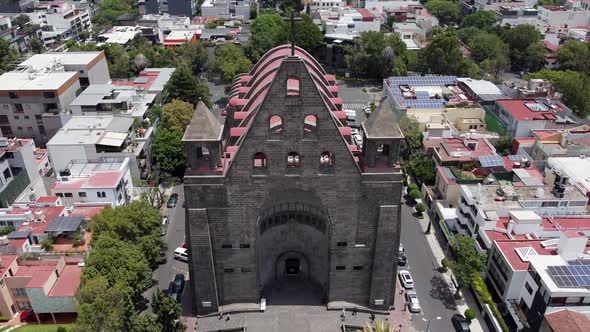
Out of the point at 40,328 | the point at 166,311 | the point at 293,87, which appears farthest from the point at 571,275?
the point at 40,328

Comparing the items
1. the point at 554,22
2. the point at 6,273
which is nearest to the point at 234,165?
the point at 6,273

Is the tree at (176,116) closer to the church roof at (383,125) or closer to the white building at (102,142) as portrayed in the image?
the white building at (102,142)

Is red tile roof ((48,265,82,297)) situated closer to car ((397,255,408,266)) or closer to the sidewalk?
car ((397,255,408,266))

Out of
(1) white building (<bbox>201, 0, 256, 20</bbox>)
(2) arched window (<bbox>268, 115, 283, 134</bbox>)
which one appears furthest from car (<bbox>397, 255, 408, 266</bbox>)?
(1) white building (<bbox>201, 0, 256, 20</bbox>)

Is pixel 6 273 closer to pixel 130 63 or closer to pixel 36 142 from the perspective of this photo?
pixel 36 142

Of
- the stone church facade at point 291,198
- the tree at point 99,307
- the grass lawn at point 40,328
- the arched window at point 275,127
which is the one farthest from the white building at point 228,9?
the tree at point 99,307

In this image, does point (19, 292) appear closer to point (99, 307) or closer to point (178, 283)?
point (99, 307)

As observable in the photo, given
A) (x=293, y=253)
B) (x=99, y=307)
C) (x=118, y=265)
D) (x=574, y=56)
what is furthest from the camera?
(x=574, y=56)
